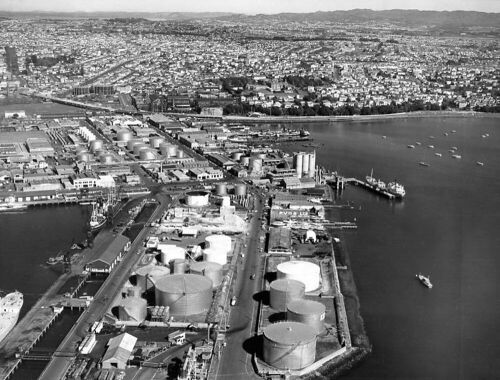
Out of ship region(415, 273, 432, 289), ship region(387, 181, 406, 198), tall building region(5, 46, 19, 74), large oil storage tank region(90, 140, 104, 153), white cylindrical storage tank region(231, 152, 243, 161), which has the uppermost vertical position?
tall building region(5, 46, 19, 74)

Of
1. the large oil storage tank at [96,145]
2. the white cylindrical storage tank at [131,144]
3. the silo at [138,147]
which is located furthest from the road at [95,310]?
the white cylindrical storage tank at [131,144]

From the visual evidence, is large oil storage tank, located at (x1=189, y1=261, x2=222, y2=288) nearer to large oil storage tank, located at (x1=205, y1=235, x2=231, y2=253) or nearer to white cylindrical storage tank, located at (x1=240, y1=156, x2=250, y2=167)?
large oil storage tank, located at (x1=205, y1=235, x2=231, y2=253)

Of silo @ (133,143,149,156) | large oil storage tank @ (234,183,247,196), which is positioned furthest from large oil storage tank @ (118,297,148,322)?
silo @ (133,143,149,156)

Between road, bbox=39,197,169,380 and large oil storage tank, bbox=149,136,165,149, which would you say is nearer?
road, bbox=39,197,169,380

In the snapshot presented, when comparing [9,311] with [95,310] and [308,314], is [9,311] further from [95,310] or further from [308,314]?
[308,314]

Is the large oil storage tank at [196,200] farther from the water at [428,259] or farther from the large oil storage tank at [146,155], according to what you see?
the large oil storage tank at [146,155]
